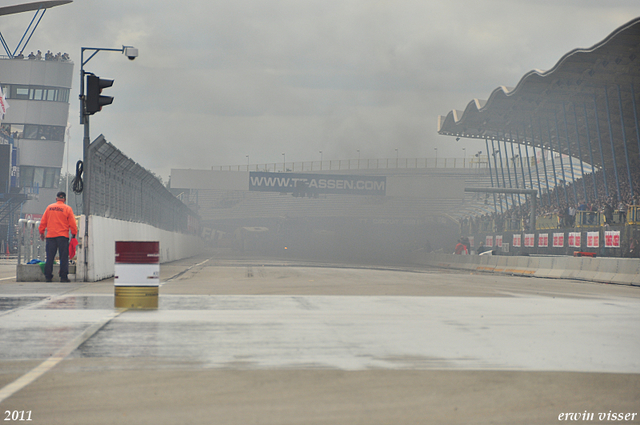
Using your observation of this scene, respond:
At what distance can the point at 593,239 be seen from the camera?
34.6 meters

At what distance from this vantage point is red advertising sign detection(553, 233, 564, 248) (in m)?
38.1

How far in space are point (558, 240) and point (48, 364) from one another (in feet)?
117

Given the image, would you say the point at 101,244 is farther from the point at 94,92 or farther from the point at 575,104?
the point at 575,104

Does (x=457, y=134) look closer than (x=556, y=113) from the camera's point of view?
No

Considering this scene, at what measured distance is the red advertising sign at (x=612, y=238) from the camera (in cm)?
3219

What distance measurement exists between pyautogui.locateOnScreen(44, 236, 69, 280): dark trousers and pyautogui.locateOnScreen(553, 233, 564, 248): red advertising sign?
2783 centimetres

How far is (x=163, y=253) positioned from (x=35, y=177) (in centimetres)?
4696

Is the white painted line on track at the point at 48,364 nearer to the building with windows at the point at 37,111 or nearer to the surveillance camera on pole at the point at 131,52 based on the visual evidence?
the surveillance camera on pole at the point at 131,52

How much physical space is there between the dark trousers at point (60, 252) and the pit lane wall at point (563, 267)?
53.6ft

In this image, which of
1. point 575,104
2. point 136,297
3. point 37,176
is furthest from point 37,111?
point 136,297

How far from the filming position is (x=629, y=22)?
38500 mm

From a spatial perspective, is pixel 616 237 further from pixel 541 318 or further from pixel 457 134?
pixel 457 134

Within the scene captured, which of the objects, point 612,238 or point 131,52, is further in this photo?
point 612,238

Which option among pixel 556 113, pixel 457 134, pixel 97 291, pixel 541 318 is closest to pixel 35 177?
pixel 457 134
